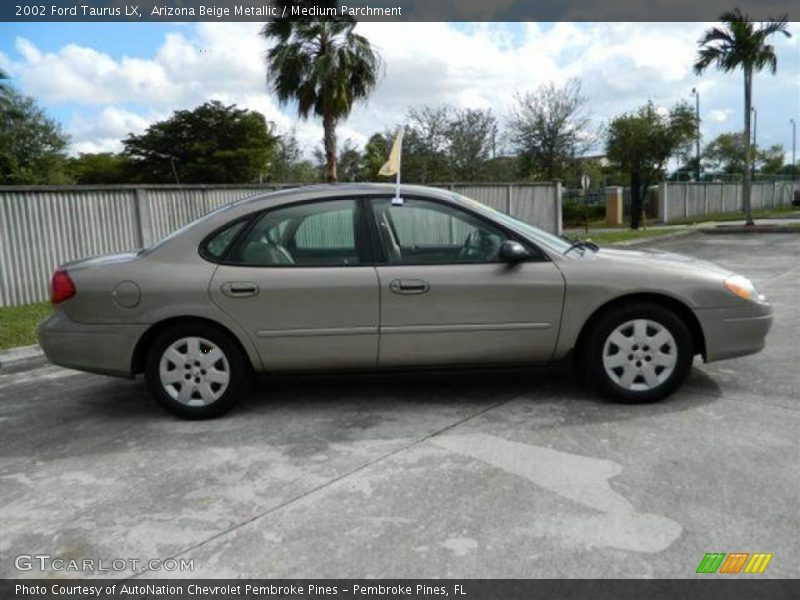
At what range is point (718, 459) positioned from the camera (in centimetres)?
345

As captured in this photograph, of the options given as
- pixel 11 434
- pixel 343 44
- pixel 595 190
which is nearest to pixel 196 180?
pixel 595 190

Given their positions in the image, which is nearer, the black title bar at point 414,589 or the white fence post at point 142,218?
the black title bar at point 414,589

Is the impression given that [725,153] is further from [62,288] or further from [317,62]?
[62,288]

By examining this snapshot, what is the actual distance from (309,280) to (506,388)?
168cm

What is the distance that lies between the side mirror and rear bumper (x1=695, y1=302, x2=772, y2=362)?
4.00 ft

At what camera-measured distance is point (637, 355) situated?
4.27 m

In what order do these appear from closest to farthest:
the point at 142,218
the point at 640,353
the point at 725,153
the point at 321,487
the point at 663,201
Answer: the point at 321,487
the point at 640,353
the point at 142,218
the point at 663,201
the point at 725,153

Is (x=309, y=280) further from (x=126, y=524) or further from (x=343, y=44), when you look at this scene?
(x=343, y=44)

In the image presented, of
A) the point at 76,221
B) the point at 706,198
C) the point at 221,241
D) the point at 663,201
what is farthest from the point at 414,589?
the point at 706,198

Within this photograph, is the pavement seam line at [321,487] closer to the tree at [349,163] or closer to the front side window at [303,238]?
the front side window at [303,238]

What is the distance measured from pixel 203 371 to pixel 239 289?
597mm

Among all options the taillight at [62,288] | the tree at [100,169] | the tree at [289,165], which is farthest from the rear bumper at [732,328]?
the tree at [100,169]

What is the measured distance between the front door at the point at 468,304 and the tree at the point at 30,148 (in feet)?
150

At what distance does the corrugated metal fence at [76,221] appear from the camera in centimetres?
927
